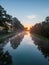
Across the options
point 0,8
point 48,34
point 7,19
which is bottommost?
point 48,34

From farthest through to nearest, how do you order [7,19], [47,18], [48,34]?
[47,18] → [7,19] → [48,34]

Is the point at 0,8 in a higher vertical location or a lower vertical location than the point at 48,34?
higher

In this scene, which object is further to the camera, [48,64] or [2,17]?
[2,17]

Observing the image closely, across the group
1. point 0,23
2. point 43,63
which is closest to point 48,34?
point 0,23

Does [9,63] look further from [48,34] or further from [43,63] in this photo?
[48,34]

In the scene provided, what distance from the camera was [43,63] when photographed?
10.6 meters

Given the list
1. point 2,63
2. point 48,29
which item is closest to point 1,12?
point 48,29

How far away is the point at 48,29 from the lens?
43.5 m

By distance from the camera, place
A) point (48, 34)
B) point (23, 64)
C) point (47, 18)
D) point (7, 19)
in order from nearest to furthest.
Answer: point (23, 64), point (48, 34), point (7, 19), point (47, 18)

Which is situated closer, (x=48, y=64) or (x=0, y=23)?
(x=48, y=64)

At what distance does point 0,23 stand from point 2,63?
1844 inches

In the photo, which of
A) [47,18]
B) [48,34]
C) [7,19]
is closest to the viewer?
[48,34]

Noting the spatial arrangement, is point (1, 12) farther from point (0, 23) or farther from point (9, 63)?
point (9, 63)

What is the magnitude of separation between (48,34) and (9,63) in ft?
112
